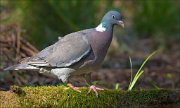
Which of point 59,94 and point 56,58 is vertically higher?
point 56,58

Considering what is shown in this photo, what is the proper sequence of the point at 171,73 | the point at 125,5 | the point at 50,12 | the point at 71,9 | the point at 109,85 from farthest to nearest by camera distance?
the point at 125,5
the point at 71,9
the point at 50,12
the point at 171,73
the point at 109,85

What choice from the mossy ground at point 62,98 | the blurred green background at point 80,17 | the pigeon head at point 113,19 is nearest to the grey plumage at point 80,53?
the pigeon head at point 113,19

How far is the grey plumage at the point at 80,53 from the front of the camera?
5.20m

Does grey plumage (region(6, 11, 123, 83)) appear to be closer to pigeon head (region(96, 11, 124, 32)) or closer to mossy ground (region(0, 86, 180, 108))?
pigeon head (region(96, 11, 124, 32))

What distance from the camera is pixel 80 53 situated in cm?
522

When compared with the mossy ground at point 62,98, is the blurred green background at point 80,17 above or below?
above

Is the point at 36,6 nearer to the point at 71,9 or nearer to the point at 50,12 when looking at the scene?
the point at 50,12

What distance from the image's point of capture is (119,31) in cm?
1131

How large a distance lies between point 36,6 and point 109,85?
8.48 ft

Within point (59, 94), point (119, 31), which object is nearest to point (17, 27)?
point (59, 94)

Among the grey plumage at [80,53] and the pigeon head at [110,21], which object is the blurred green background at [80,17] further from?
the pigeon head at [110,21]

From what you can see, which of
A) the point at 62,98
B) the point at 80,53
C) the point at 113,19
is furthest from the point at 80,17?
the point at 62,98

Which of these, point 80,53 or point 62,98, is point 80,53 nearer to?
point 80,53

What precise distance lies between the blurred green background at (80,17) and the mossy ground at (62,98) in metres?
2.68
